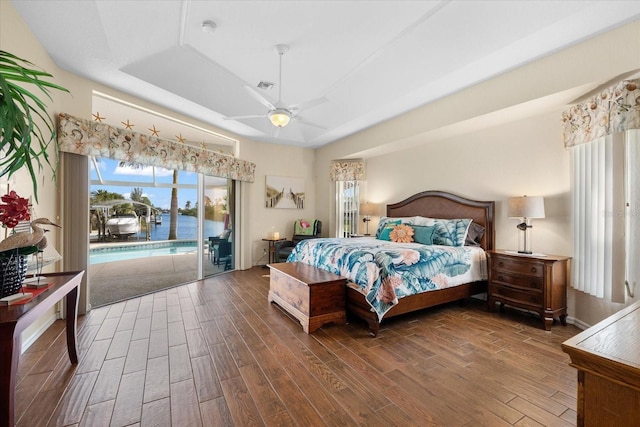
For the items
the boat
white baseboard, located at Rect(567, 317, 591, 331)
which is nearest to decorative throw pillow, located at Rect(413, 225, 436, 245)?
white baseboard, located at Rect(567, 317, 591, 331)

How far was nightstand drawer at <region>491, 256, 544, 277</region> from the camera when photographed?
299cm

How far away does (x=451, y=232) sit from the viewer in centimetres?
391

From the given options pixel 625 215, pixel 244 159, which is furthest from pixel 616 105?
pixel 244 159

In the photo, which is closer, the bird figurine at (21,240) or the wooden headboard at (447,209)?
the bird figurine at (21,240)

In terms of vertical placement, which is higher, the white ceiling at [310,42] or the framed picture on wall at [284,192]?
the white ceiling at [310,42]

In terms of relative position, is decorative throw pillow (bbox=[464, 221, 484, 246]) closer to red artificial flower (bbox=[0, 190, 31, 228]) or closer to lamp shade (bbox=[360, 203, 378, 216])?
lamp shade (bbox=[360, 203, 378, 216])

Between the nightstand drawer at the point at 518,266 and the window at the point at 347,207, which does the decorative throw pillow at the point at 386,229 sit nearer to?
the window at the point at 347,207

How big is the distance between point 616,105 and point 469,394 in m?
2.83

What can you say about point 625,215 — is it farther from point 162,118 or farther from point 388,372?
point 162,118

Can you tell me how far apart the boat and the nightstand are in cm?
516

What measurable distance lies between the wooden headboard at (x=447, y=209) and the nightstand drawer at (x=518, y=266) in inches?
21.3

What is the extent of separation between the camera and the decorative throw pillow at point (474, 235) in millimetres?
3881

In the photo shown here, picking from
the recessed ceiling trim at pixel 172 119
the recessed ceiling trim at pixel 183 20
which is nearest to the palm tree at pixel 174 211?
the recessed ceiling trim at pixel 172 119

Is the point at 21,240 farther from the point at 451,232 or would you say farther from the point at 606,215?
the point at 606,215
